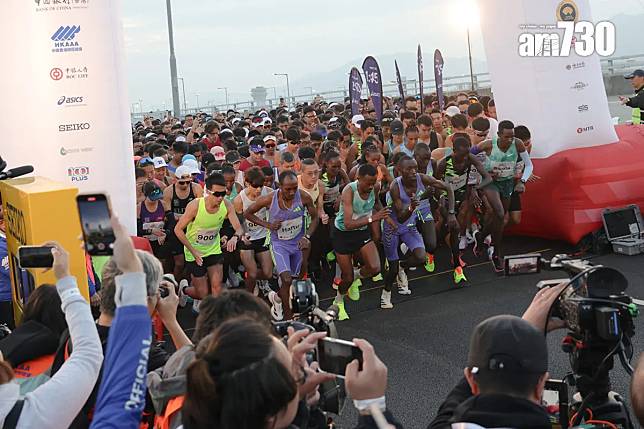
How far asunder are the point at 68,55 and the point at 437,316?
4.18m

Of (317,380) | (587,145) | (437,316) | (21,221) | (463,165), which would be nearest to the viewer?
(317,380)

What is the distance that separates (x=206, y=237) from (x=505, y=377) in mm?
5522

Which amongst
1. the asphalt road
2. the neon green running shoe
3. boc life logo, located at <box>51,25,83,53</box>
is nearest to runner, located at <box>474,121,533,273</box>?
the asphalt road

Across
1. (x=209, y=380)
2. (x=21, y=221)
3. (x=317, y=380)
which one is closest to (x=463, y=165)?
Result: (x=21, y=221)

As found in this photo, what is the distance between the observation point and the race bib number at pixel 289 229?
7566mm

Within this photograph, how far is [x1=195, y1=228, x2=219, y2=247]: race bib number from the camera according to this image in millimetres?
7590

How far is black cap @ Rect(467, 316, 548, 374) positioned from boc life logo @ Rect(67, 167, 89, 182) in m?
4.41

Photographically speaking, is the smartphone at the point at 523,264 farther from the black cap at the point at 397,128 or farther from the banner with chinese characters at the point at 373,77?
the banner with chinese characters at the point at 373,77


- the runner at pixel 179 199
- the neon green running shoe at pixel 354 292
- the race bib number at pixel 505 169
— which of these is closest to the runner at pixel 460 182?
the race bib number at pixel 505 169

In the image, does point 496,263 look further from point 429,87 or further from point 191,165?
point 429,87

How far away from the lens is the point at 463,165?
9086mm

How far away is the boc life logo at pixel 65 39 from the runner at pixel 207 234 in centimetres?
192

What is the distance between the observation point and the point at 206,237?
7625 mm

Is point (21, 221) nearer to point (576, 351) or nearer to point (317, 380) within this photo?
point (317, 380)
